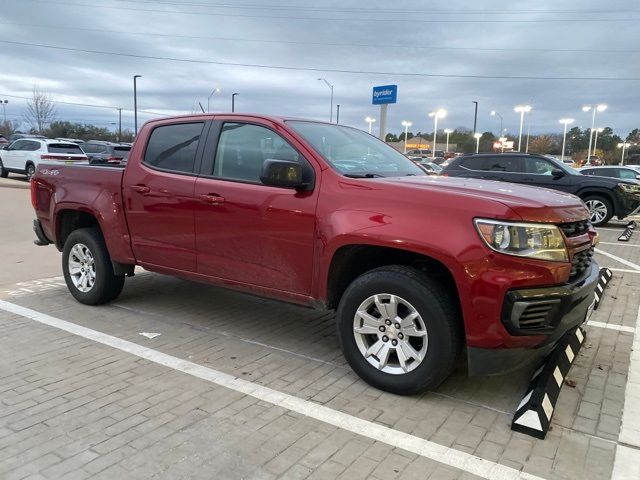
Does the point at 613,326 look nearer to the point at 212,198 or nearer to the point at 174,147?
the point at 212,198

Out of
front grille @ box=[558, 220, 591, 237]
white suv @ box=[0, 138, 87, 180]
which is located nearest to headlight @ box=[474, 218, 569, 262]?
front grille @ box=[558, 220, 591, 237]

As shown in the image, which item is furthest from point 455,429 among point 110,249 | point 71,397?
point 110,249

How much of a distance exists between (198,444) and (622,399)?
2807 millimetres

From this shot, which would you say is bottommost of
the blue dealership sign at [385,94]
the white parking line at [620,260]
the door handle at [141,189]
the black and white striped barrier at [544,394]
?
the white parking line at [620,260]

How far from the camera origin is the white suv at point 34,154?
21141 mm

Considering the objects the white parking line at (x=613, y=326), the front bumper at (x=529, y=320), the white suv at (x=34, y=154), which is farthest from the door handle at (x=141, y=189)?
the white suv at (x=34, y=154)

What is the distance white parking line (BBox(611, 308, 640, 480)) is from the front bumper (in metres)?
0.65

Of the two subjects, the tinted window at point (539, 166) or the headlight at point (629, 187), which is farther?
the tinted window at point (539, 166)

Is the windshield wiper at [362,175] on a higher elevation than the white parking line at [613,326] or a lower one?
higher

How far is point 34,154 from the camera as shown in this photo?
72.6ft

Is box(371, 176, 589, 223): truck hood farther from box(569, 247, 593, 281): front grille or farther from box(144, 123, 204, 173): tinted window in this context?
box(144, 123, 204, 173): tinted window

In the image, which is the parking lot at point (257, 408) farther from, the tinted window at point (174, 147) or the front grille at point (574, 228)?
the tinted window at point (174, 147)

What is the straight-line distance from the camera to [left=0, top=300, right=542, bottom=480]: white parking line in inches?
111

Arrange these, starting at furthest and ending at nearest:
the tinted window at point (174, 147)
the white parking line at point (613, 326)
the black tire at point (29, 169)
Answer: the black tire at point (29, 169) → the white parking line at point (613, 326) → the tinted window at point (174, 147)
